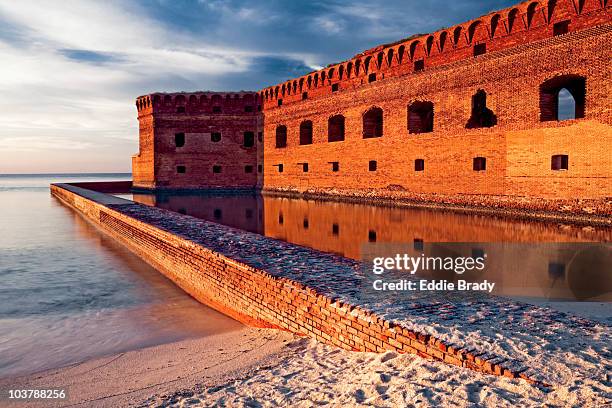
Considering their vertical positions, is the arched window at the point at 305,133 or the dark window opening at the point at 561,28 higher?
the dark window opening at the point at 561,28

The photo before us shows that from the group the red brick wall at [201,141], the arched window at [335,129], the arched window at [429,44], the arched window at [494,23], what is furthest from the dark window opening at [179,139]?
the arched window at [494,23]

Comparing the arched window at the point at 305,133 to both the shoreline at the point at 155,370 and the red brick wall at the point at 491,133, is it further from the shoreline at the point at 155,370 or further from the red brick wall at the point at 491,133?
the shoreline at the point at 155,370

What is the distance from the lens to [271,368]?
3551 mm

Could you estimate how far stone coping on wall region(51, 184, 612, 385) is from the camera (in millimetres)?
2916

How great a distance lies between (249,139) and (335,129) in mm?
7954

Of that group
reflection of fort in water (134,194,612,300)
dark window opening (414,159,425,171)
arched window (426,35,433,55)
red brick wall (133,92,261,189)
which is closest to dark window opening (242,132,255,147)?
red brick wall (133,92,261,189)

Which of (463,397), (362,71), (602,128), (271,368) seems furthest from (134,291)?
(362,71)

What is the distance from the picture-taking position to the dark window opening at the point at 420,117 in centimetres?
1725

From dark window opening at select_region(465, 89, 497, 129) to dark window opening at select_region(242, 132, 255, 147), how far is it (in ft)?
50.5

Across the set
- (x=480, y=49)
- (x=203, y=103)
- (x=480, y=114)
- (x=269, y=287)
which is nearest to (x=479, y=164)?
(x=480, y=114)

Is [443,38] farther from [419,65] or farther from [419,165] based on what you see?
[419,165]

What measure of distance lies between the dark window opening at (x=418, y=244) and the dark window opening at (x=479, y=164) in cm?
617

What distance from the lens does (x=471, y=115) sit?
14914 millimetres

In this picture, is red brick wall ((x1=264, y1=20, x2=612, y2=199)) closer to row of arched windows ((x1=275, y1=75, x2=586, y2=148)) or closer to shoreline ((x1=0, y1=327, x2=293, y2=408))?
row of arched windows ((x1=275, y1=75, x2=586, y2=148))
